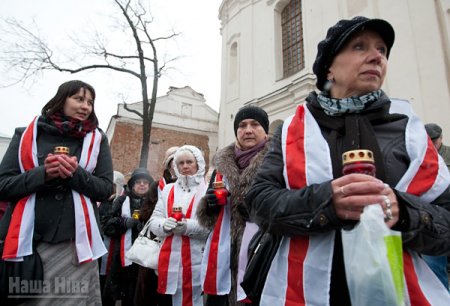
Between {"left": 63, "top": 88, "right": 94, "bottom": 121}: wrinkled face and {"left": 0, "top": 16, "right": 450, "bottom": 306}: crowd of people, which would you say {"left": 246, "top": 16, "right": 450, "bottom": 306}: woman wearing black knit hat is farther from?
{"left": 63, "top": 88, "right": 94, "bottom": 121}: wrinkled face

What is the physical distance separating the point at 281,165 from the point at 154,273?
267 centimetres

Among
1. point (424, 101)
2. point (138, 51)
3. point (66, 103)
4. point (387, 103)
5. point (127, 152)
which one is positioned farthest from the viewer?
point (127, 152)

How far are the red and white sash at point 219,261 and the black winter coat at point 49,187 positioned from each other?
98 cm

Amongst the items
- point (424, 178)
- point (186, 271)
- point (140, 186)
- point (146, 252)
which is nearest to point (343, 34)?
point (424, 178)

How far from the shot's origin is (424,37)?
7.96m

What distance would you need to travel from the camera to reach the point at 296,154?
1.29 m

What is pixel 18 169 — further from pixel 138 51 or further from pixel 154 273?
pixel 138 51

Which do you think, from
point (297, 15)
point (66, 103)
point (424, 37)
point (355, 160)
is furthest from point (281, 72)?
point (355, 160)

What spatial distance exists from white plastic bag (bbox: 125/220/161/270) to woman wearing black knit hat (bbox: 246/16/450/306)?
7.12ft

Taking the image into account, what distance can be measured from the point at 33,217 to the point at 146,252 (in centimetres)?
146

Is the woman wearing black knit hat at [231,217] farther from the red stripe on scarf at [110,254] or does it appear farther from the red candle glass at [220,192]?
the red stripe on scarf at [110,254]

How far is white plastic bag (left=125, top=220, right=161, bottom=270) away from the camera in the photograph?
10.4 feet

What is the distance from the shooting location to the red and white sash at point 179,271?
303 cm

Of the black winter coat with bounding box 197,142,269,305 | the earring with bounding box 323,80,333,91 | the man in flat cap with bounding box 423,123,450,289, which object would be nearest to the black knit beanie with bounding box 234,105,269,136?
the black winter coat with bounding box 197,142,269,305
